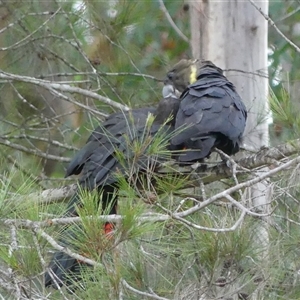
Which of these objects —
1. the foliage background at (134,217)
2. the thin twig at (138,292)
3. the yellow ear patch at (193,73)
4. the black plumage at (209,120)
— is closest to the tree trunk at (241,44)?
the yellow ear patch at (193,73)

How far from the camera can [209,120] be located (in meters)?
2.77

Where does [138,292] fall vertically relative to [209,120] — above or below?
below

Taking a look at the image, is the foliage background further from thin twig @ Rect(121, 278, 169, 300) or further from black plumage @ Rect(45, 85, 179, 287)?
black plumage @ Rect(45, 85, 179, 287)

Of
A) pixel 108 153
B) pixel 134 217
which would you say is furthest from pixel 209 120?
pixel 134 217

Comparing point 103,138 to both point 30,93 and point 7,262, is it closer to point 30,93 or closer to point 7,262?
point 7,262

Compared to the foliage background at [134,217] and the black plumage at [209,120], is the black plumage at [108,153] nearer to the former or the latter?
the black plumage at [209,120]

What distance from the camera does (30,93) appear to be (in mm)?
4727

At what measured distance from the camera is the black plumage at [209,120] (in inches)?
106

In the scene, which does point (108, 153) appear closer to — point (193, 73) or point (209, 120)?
point (209, 120)

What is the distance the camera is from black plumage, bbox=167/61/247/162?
8.87 feet

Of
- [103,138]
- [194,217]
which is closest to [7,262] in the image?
[194,217]

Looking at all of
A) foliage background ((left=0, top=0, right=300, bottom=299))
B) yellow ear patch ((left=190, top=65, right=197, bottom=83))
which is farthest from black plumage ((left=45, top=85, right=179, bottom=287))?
yellow ear patch ((left=190, top=65, right=197, bottom=83))

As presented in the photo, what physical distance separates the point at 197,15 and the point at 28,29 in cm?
87

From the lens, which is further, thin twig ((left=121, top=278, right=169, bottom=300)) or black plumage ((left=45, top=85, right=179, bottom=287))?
black plumage ((left=45, top=85, right=179, bottom=287))
